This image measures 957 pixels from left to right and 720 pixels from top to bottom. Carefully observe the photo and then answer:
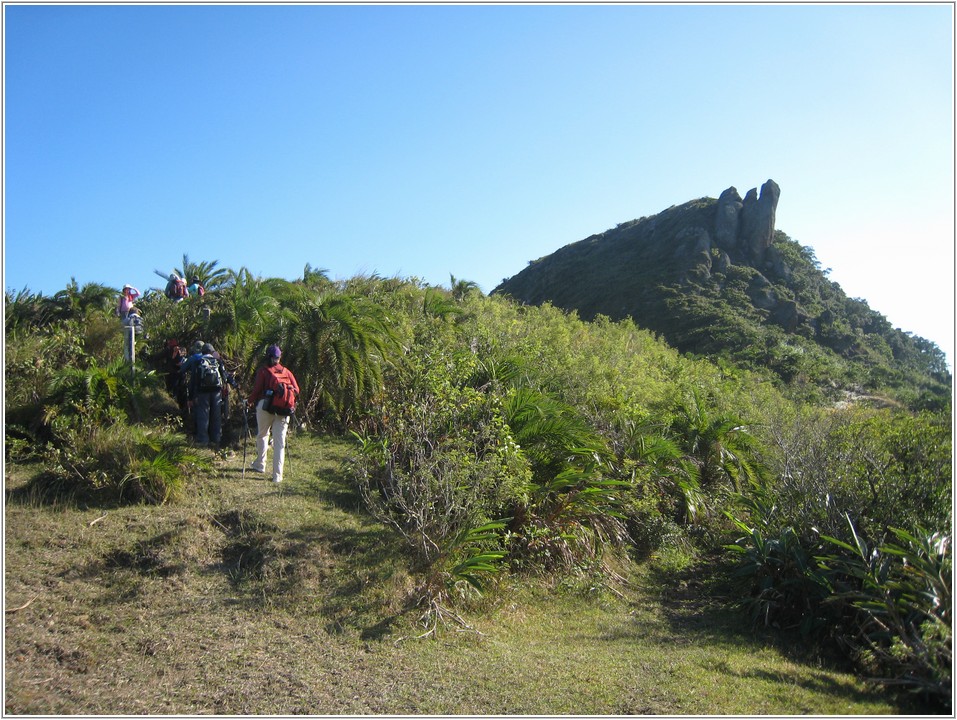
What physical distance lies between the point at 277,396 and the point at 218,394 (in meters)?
1.41

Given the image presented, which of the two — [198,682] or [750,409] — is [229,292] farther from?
[750,409]

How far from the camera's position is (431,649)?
6664mm

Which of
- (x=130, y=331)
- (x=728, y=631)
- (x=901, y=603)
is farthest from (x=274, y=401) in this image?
(x=901, y=603)

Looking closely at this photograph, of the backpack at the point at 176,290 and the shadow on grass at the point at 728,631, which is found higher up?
the backpack at the point at 176,290

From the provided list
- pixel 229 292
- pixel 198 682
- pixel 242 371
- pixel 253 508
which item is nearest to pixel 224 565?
pixel 253 508

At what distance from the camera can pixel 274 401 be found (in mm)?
9188

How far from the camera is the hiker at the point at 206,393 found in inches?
391

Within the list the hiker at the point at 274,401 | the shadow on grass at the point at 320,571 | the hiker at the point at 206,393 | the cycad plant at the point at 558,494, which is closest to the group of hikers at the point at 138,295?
the hiker at the point at 206,393

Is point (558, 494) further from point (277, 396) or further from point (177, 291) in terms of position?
point (177, 291)

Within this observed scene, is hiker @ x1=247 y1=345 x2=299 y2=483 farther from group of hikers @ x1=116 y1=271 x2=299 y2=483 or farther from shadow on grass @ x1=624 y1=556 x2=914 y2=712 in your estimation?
shadow on grass @ x1=624 y1=556 x2=914 y2=712

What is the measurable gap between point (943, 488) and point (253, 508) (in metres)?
7.79

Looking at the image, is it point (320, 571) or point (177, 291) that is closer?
point (320, 571)

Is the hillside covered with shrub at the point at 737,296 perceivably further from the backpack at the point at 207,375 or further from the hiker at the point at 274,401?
the backpack at the point at 207,375

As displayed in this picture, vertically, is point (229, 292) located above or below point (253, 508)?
above
